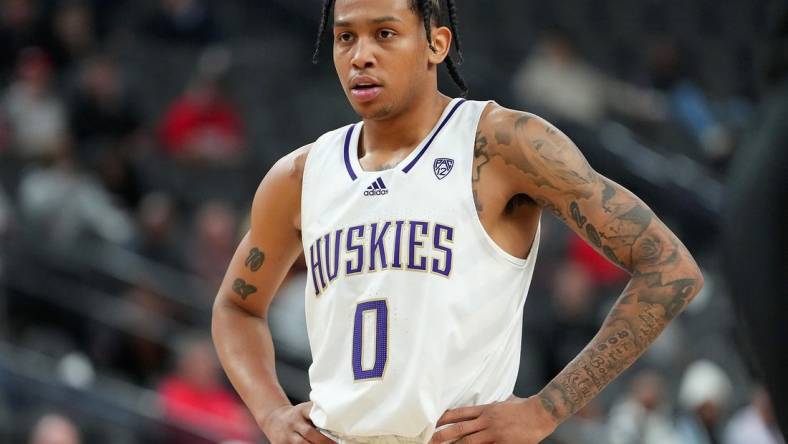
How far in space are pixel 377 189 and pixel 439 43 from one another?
18.6 inches

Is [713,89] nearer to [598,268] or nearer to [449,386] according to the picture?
[598,268]

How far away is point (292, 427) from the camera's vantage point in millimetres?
4145

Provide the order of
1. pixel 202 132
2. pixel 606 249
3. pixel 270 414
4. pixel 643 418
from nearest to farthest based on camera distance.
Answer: pixel 606 249 → pixel 270 414 → pixel 643 418 → pixel 202 132

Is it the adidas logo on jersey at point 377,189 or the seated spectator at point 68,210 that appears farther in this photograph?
the seated spectator at point 68,210

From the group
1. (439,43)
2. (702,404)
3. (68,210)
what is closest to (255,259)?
(439,43)

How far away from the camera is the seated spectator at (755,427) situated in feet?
30.8

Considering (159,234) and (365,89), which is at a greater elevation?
(365,89)

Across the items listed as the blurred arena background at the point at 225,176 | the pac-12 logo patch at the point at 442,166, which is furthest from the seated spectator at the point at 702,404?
the pac-12 logo patch at the point at 442,166

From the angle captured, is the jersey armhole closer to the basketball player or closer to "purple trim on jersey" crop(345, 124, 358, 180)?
the basketball player

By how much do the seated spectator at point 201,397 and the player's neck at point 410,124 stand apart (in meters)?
5.13

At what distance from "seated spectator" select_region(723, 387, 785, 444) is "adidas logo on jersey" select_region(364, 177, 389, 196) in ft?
19.4

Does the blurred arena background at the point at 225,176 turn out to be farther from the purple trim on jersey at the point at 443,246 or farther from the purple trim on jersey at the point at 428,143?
the purple trim on jersey at the point at 443,246

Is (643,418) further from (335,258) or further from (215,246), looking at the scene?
(335,258)

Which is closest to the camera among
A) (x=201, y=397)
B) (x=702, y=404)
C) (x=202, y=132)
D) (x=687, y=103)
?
(x=201, y=397)
